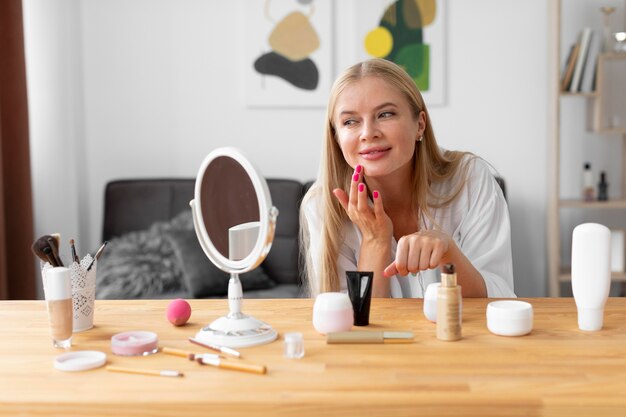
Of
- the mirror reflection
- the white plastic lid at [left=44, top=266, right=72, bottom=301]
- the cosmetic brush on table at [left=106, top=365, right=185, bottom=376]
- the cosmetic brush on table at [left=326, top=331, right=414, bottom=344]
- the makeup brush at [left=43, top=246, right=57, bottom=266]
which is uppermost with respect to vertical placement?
the mirror reflection

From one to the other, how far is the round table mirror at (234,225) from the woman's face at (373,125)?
0.63 meters

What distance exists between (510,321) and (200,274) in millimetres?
2228

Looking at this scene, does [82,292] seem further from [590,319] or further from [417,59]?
[417,59]

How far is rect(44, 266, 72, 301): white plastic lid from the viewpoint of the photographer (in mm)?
1286

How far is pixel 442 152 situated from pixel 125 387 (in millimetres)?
1377

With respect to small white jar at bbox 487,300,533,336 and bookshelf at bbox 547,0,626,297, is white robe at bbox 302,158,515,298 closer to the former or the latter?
small white jar at bbox 487,300,533,336

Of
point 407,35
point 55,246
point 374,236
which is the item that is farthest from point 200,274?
point 55,246

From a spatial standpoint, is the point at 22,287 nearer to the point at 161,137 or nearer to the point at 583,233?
the point at 161,137

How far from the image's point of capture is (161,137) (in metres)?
4.10

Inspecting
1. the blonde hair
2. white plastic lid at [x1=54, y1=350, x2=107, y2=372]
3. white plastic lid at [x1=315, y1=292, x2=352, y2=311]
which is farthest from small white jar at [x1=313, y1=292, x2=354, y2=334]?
the blonde hair

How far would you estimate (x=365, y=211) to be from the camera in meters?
1.79

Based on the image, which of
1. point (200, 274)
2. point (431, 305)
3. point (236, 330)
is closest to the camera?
point (236, 330)

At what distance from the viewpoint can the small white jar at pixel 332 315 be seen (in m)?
1.34

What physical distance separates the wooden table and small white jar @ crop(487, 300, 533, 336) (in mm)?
20
